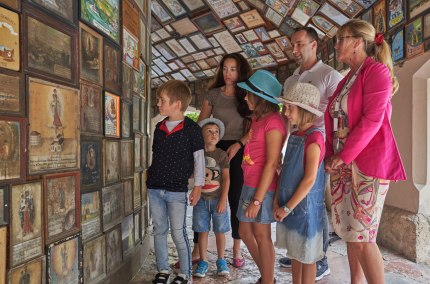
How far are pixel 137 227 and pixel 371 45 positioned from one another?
6.51ft

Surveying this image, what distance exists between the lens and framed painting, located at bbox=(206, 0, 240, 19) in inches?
208

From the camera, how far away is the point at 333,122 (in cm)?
205

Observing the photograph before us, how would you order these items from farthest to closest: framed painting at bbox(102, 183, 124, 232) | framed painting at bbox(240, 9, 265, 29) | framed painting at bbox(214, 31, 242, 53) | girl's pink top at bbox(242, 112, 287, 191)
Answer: framed painting at bbox(214, 31, 242, 53) < framed painting at bbox(240, 9, 265, 29) < framed painting at bbox(102, 183, 124, 232) < girl's pink top at bbox(242, 112, 287, 191)

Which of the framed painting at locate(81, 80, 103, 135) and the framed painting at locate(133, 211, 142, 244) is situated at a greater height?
the framed painting at locate(81, 80, 103, 135)

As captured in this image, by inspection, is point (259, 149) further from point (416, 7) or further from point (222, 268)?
point (416, 7)

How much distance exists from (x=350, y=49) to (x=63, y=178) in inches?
60.7

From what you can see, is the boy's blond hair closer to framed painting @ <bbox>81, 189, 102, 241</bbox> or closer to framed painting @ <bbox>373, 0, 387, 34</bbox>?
framed painting @ <bbox>81, 189, 102, 241</bbox>

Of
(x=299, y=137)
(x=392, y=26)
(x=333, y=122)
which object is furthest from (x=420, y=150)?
(x=299, y=137)

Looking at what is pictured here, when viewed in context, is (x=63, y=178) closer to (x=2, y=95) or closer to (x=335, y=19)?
(x=2, y=95)

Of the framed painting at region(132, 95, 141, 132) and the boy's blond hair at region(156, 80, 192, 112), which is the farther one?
the framed painting at region(132, 95, 141, 132)

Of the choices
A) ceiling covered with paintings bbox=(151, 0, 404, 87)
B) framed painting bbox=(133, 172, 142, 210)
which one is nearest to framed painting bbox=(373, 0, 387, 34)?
ceiling covered with paintings bbox=(151, 0, 404, 87)

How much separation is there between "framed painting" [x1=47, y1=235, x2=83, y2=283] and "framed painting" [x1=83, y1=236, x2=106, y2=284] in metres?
0.09

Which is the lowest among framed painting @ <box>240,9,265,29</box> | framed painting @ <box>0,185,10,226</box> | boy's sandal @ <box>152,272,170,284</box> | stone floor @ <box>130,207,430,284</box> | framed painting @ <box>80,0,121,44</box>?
stone floor @ <box>130,207,430,284</box>

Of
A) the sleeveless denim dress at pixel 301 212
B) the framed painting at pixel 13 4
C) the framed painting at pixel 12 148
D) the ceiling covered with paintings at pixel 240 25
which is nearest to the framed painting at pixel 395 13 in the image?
the ceiling covered with paintings at pixel 240 25
